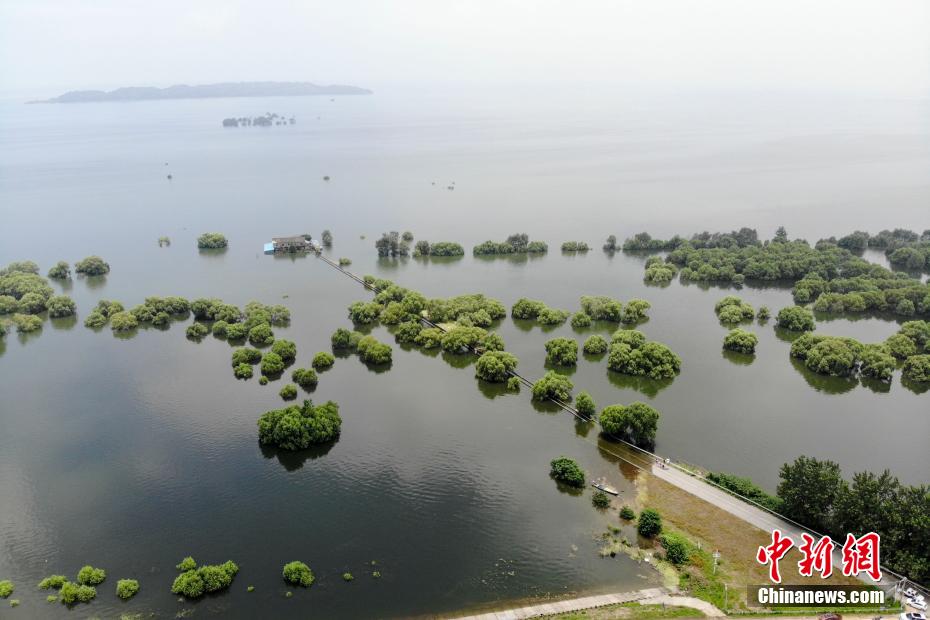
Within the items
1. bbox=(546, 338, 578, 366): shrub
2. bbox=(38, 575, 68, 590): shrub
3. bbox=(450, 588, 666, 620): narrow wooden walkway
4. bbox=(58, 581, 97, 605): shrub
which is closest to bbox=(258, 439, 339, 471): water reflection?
bbox=(58, 581, 97, 605): shrub

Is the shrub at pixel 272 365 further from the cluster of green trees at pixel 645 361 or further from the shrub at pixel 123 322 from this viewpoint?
the cluster of green trees at pixel 645 361

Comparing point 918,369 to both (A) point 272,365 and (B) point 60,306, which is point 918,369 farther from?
(B) point 60,306

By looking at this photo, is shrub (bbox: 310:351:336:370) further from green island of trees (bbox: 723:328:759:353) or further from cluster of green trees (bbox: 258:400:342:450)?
green island of trees (bbox: 723:328:759:353)

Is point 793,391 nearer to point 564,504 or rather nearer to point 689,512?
point 689,512

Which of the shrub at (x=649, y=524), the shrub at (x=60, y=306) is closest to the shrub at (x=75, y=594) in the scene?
the shrub at (x=649, y=524)

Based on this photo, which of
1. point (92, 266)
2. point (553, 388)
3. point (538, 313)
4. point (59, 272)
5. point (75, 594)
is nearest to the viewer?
point (75, 594)

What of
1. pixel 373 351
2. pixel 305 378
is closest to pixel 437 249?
pixel 373 351
